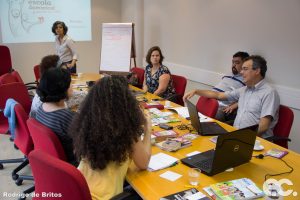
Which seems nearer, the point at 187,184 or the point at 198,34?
the point at 187,184

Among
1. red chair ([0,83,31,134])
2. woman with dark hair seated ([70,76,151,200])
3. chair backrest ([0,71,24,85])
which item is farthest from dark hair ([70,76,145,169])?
chair backrest ([0,71,24,85])

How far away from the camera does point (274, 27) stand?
3250mm

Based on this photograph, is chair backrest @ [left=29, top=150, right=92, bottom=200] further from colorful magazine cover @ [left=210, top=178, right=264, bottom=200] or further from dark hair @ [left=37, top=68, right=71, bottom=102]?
dark hair @ [left=37, top=68, right=71, bottom=102]

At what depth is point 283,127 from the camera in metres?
2.55

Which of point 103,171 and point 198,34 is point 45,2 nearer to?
point 198,34

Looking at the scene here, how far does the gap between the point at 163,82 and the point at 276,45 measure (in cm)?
139

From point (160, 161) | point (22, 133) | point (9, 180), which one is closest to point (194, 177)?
point (160, 161)

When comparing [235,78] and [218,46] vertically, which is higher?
[218,46]

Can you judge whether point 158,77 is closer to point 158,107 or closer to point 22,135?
point 158,107

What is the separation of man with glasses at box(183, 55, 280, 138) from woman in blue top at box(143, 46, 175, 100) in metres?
0.93

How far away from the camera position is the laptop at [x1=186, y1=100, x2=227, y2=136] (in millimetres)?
2217

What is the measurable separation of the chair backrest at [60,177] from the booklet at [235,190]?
612mm

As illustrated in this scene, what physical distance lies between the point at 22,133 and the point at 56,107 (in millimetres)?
685

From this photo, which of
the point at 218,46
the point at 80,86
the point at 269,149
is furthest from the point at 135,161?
the point at 218,46
